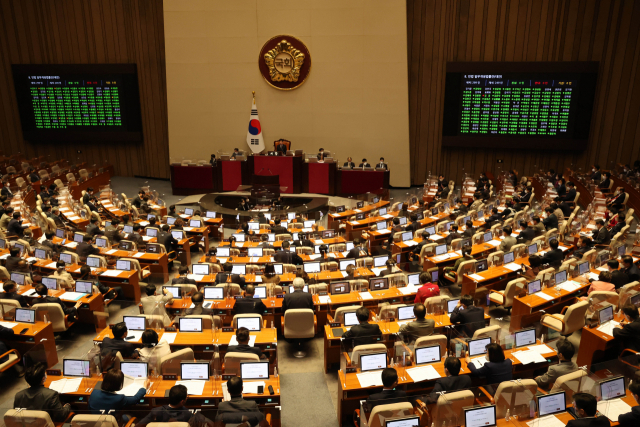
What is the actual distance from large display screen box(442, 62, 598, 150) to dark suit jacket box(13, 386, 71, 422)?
17384 millimetres

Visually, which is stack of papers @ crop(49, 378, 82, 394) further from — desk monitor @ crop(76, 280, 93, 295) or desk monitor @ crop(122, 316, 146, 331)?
desk monitor @ crop(76, 280, 93, 295)

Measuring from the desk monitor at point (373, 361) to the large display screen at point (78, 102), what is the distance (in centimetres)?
1854

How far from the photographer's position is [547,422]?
525 cm

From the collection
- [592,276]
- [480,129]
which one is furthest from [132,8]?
[592,276]

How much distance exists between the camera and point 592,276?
8.92 metres

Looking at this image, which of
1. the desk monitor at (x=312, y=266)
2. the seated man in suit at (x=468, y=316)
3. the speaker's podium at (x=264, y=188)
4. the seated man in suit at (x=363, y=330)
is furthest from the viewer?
the speaker's podium at (x=264, y=188)

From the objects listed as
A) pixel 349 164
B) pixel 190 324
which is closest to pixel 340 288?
pixel 190 324

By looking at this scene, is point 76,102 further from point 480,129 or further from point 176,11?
point 480,129

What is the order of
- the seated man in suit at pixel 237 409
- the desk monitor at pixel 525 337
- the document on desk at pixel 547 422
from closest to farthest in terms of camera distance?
the seated man in suit at pixel 237 409
the document on desk at pixel 547 422
the desk monitor at pixel 525 337

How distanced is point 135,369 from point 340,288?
153 inches

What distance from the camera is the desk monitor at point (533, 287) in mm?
8359

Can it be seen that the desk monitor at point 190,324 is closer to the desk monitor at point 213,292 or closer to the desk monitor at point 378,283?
the desk monitor at point 213,292

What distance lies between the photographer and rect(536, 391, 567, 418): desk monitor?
5316mm

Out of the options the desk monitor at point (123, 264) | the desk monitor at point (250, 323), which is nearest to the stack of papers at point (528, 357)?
the desk monitor at point (250, 323)
